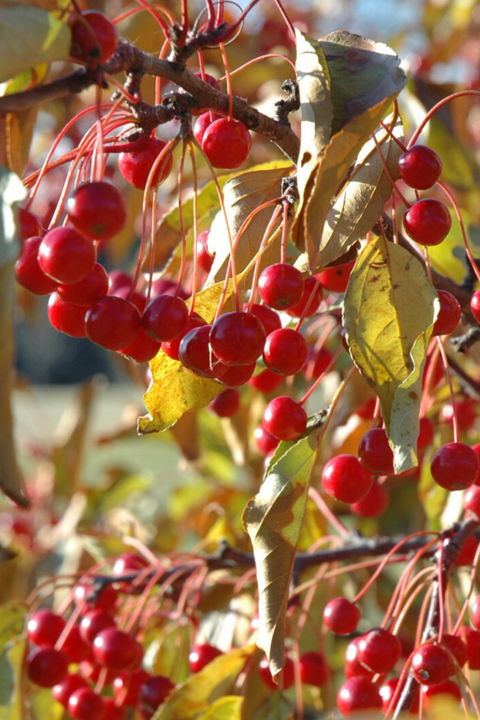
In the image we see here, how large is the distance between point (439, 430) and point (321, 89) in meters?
0.67

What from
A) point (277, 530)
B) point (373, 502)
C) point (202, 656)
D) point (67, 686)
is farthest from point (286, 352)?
point (67, 686)

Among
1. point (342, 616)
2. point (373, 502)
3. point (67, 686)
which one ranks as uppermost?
point (373, 502)

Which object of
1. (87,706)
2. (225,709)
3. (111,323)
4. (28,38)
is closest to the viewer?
(28,38)

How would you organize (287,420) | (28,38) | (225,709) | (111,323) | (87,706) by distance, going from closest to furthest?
(28,38), (111,323), (287,420), (225,709), (87,706)

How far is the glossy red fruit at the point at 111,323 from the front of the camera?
23.2 inches

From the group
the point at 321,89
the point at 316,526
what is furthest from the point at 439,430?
the point at 321,89

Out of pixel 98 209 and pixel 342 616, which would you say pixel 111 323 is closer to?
pixel 98 209

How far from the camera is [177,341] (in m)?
0.67

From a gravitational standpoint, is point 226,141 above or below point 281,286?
above

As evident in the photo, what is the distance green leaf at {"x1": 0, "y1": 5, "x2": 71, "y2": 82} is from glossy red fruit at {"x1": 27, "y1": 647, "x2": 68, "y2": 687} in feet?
2.36

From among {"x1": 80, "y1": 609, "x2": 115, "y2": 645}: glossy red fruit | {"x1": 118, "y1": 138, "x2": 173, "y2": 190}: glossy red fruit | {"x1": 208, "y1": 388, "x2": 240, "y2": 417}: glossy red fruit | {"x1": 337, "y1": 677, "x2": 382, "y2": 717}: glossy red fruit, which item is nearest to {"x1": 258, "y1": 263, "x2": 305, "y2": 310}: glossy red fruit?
{"x1": 118, "y1": 138, "x2": 173, "y2": 190}: glossy red fruit

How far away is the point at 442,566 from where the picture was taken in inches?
30.5

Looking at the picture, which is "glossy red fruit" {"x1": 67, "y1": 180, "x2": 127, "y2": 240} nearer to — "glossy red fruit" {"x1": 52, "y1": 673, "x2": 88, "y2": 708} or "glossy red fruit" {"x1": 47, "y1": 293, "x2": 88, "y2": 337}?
"glossy red fruit" {"x1": 47, "y1": 293, "x2": 88, "y2": 337}

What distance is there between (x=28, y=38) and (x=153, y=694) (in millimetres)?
756
